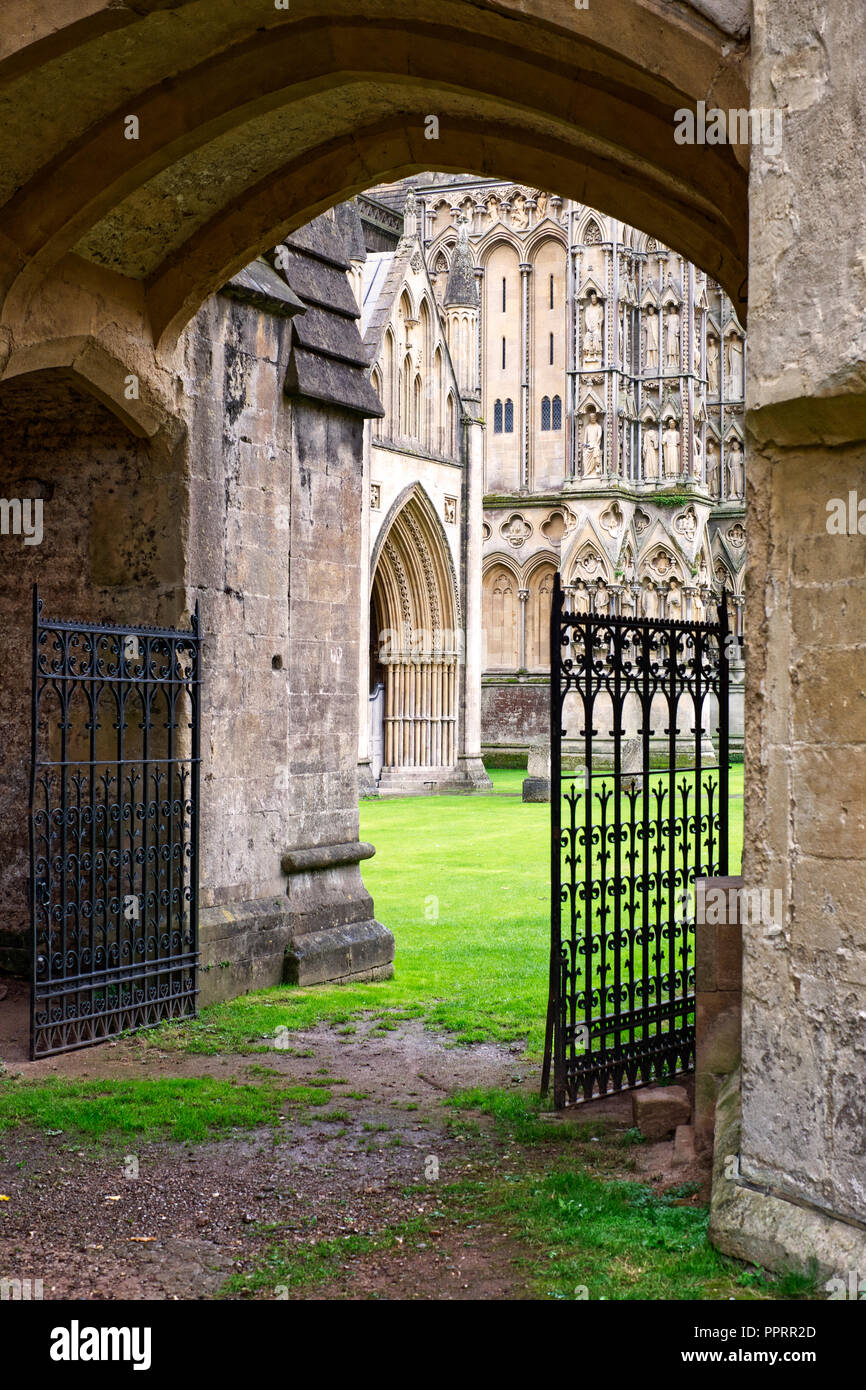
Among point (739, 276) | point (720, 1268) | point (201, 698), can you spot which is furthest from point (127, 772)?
point (720, 1268)

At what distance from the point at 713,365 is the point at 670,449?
5521mm

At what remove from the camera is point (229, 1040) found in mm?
7625

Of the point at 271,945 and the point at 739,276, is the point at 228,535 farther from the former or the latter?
the point at 739,276

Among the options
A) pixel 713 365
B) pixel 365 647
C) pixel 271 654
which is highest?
pixel 713 365

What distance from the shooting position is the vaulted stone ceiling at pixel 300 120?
15.7 ft

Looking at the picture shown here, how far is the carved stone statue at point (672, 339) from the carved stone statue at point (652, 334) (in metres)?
0.27

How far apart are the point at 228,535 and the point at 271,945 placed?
9.06 ft

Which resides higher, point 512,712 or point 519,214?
point 519,214

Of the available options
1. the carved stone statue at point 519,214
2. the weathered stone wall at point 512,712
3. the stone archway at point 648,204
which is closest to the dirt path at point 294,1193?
the stone archway at point 648,204

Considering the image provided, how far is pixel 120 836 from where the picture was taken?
7391 mm

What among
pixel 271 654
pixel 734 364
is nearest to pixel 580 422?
pixel 734 364
